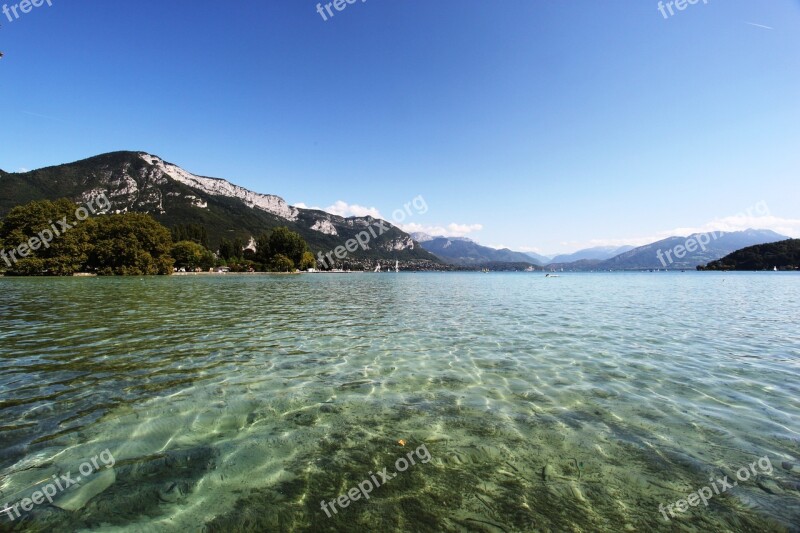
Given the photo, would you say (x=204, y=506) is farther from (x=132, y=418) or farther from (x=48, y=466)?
(x=132, y=418)

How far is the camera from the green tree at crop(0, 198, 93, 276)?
3041 inches

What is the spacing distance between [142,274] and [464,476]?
114m

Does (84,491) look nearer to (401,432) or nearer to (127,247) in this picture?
(401,432)

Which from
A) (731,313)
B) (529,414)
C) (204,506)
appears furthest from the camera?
(731,313)

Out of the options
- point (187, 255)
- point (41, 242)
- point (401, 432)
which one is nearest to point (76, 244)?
point (41, 242)

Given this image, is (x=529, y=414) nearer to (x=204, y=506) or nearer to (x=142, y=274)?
(x=204, y=506)

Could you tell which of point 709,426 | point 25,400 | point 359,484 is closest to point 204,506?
point 359,484

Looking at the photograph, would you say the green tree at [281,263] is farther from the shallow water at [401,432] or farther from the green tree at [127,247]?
the shallow water at [401,432]

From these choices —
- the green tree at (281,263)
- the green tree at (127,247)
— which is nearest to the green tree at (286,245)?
the green tree at (281,263)

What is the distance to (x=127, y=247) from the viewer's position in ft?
297

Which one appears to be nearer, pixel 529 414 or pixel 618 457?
pixel 618 457

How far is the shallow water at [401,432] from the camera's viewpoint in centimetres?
445

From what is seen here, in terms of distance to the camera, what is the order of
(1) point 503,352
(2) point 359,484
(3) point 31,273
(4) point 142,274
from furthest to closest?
1. (4) point 142,274
2. (3) point 31,273
3. (1) point 503,352
4. (2) point 359,484

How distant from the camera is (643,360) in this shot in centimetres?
1232
